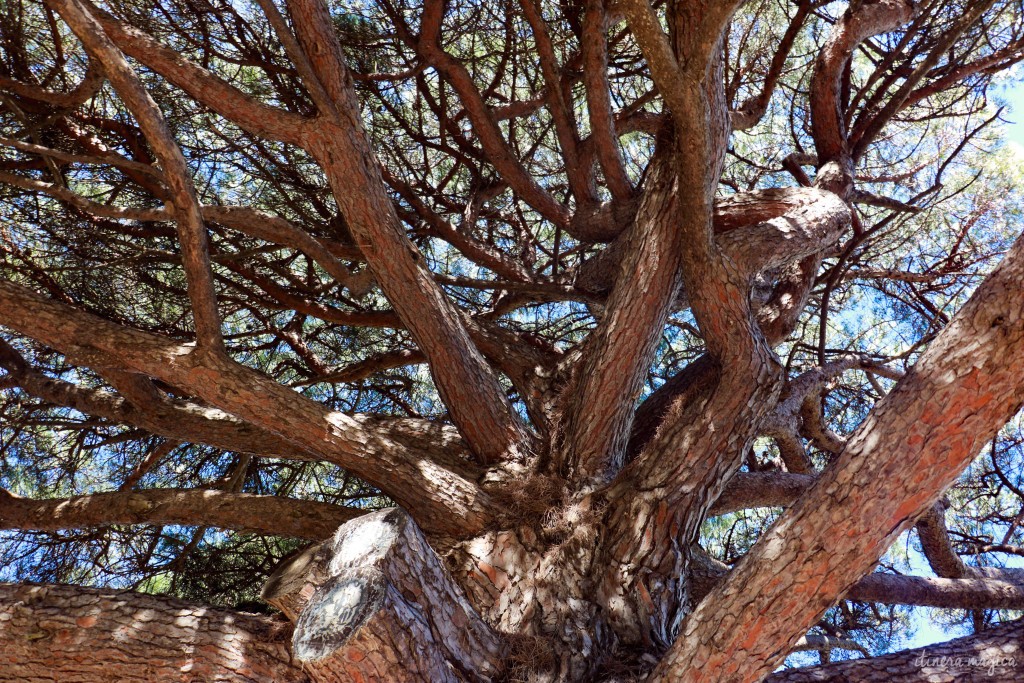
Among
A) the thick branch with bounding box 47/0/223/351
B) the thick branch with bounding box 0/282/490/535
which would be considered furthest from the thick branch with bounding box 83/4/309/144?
the thick branch with bounding box 0/282/490/535

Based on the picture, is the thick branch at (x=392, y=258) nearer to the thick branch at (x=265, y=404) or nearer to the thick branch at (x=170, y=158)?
the thick branch at (x=265, y=404)

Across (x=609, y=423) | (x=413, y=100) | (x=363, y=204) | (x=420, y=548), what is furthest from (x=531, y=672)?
(x=413, y=100)

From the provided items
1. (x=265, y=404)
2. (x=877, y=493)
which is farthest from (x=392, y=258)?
(x=877, y=493)

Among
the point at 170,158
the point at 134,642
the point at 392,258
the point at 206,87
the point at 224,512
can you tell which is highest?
the point at 206,87

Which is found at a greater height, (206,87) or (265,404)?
(206,87)

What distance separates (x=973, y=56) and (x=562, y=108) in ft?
6.61

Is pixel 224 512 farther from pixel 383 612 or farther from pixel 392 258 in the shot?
pixel 383 612

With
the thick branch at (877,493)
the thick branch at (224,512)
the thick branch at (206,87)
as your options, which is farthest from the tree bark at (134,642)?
the thick branch at (206,87)

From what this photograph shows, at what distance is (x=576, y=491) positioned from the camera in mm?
2299

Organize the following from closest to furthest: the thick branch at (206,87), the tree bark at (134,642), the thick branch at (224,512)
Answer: the tree bark at (134,642) → the thick branch at (224,512) → the thick branch at (206,87)

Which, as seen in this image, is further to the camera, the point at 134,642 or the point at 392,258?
the point at 392,258

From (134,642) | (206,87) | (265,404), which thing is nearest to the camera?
(134,642)

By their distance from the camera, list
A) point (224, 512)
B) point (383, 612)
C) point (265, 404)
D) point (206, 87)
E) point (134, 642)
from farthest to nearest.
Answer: point (206, 87) < point (224, 512) < point (265, 404) < point (134, 642) < point (383, 612)

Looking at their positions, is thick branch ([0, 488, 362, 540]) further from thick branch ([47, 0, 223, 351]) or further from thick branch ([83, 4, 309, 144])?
thick branch ([83, 4, 309, 144])
